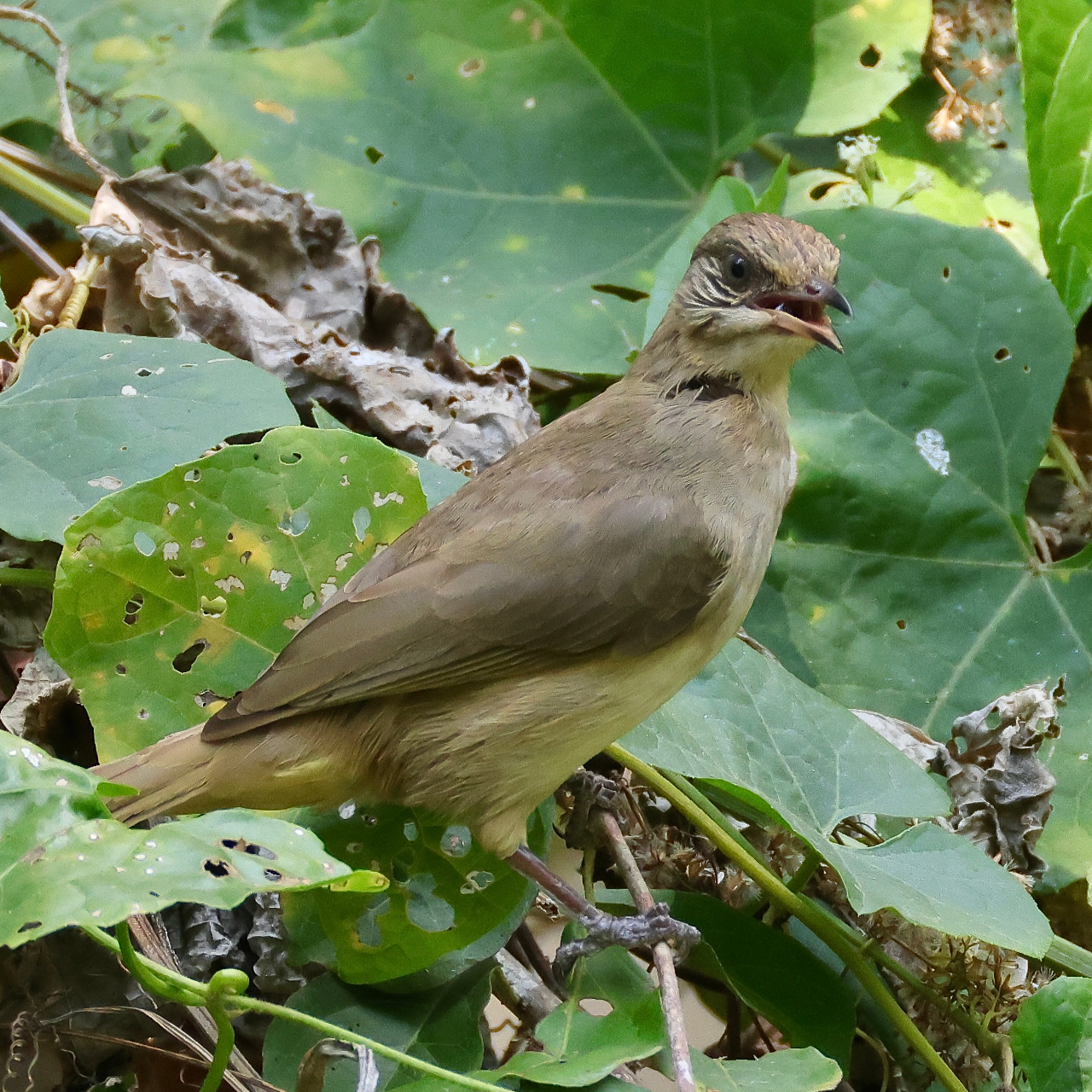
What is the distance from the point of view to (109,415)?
2.29 metres

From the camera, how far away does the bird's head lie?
2311mm

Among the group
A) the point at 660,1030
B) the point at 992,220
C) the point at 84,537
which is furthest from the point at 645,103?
the point at 660,1030

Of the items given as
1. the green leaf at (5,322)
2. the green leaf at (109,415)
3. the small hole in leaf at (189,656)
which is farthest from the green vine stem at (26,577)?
the green leaf at (5,322)

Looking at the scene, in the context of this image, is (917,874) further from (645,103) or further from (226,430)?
(645,103)

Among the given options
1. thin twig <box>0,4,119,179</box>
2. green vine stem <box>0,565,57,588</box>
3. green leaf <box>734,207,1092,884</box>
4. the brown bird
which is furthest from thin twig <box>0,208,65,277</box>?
green leaf <box>734,207,1092,884</box>

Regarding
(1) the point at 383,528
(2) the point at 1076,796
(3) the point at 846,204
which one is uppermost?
(3) the point at 846,204

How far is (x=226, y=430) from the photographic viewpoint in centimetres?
223

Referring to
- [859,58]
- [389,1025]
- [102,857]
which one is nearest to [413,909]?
[389,1025]

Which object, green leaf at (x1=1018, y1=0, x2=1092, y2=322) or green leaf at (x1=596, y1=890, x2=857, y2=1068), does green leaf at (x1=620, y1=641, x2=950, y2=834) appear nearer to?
green leaf at (x1=596, y1=890, x2=857, y2=1068)

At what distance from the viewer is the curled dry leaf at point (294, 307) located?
9.11 feet

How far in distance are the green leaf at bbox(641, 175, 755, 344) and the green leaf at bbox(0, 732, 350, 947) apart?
1.69m

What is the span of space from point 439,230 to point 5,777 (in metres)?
2.20

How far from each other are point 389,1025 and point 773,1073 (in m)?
0.66

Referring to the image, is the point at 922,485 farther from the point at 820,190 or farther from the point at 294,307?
the point at 294,307
